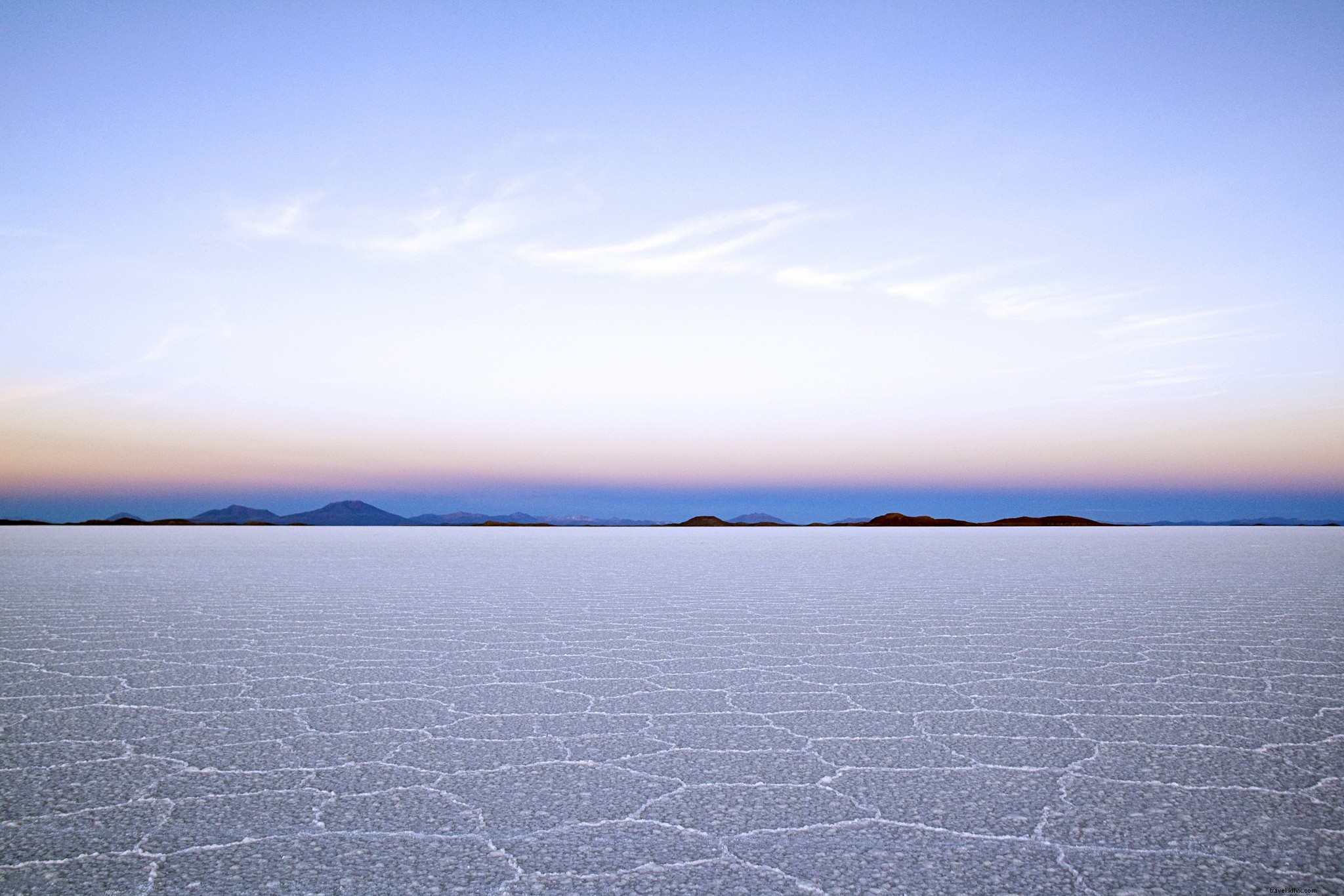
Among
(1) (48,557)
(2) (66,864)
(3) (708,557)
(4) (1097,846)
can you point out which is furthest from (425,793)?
(1) (48,557)

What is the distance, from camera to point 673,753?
2.75m

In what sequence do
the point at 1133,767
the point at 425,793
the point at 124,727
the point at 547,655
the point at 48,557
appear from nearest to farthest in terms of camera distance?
the point at 425,793 < the point at 1133,767 < the point at 124,727 < the point at 547,655 < the point at 48,557

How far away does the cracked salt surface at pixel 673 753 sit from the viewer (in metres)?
1.89

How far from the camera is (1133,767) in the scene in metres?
2.60

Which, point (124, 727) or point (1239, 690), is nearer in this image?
point (124, 727)

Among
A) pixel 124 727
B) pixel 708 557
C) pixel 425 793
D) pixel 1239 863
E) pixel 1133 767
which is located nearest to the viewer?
pixel 1239 863

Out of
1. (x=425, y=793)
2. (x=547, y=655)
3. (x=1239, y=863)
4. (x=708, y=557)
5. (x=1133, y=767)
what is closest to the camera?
(x=1239, y=863)

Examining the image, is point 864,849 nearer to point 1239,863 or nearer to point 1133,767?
point 1239,863

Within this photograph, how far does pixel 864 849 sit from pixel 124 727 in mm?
2711

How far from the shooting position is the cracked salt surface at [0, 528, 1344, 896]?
6.19 ft

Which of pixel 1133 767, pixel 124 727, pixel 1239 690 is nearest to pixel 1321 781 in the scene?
pixel 1133 767

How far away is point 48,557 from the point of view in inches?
599

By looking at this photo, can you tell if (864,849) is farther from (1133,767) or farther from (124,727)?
(124,727)

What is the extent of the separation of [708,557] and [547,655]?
39.5 ft
